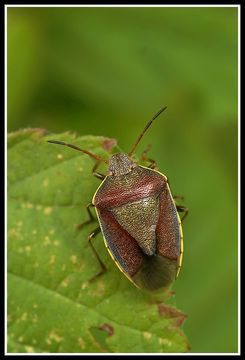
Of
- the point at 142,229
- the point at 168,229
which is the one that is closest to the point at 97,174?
the point at 142,229

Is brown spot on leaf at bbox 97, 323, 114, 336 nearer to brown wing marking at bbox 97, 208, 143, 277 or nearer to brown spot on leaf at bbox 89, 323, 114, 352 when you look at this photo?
brown spot on leaf at bbox 89, 323, 114, 352

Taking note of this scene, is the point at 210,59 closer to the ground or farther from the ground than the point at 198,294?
farther from the ground

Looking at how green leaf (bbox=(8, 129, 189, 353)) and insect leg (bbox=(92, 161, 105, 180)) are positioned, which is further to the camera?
insect leg (bbox=(92, 161, 105, 180))

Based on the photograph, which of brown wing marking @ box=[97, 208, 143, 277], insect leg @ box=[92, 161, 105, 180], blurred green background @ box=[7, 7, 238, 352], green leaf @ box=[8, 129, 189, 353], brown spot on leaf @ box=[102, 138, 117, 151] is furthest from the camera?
blurred green background @ box=[7, 7, 238, 352]

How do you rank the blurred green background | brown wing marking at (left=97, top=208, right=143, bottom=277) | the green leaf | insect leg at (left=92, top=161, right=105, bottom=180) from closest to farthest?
the green leaf → brown wing marking at (left=97, top=208, right=143, bottom=277) → insect leg at (left=92, top=161, right=105, bottom=180) → the blurred green background

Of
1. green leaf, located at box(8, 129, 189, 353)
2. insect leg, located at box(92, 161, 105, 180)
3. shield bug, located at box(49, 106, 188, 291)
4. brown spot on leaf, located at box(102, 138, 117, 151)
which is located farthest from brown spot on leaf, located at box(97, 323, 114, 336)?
brown spot on leaf, located at box(102, 138, 117, 151)

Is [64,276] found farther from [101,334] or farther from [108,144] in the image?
[108,144]

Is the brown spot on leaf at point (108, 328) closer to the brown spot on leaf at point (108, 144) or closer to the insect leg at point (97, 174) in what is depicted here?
the insect leg at point (97, 174)

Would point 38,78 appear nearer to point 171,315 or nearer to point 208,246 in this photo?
point 208,246

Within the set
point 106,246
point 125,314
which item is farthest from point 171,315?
point 106,246
